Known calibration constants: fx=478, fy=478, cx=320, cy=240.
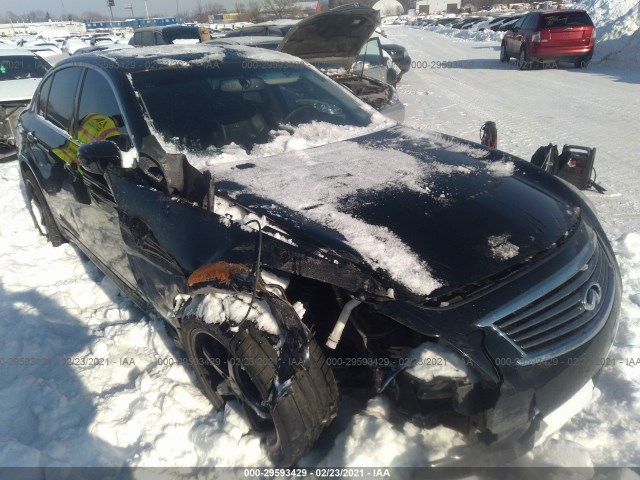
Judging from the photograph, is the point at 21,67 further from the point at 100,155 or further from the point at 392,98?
the point at 100,155

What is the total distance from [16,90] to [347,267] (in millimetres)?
8483

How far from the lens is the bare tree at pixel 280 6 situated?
103 feet

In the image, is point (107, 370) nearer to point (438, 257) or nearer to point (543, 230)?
point (438, 257)

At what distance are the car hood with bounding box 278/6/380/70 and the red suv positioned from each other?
31.9ft

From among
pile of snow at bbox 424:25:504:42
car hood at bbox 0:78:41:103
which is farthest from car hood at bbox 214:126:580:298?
pile of snow at bbox 424:25:504:42

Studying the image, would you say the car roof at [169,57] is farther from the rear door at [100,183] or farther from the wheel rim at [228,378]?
the wheel rim at [228,378]

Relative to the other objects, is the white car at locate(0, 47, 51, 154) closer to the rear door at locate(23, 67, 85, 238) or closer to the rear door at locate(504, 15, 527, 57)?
the rear door at locate(23, 67, 85, 238)

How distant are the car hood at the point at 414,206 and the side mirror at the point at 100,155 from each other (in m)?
0.51

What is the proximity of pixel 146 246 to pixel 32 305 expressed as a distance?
1.71m

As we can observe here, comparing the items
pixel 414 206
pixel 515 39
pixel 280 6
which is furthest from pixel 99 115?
pixel 280 6

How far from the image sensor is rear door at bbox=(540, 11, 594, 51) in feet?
42.6

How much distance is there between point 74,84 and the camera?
3.51m

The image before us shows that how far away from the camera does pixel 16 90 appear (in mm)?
7996

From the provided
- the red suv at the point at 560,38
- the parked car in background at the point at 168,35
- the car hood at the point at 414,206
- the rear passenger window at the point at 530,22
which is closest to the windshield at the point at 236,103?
the car hood at the point at 414,206
